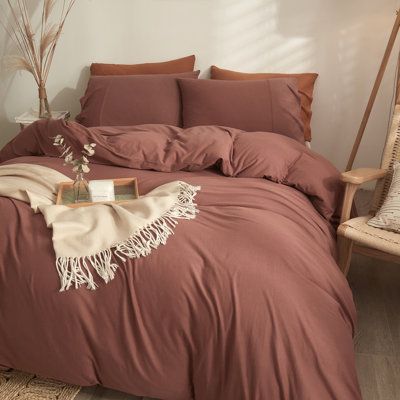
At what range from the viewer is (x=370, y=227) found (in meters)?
1.87

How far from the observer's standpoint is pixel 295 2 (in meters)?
2.73

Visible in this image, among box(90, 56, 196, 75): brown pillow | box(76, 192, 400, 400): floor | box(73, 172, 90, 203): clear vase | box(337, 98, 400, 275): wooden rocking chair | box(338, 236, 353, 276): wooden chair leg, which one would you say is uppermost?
box(90, 56, 196, 75): brown pillow

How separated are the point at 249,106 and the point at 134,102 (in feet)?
2.30

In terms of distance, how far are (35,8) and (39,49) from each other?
11.2 inches

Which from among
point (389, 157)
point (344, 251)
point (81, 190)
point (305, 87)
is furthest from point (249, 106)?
point (81, 190)

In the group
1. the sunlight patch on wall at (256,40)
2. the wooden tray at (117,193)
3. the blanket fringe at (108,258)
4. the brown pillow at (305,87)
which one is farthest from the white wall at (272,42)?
the blanket fringe at (108,258)

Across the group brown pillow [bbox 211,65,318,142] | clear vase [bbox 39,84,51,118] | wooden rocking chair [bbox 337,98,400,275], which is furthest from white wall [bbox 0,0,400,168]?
wooden rocking chair [bbox 337,98,400,275]

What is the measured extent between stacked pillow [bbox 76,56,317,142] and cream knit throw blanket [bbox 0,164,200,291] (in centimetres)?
90

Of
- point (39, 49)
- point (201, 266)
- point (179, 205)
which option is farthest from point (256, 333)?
point (39, 49)

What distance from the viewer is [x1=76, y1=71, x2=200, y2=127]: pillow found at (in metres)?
2.66

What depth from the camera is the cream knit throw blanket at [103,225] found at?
1420 mm

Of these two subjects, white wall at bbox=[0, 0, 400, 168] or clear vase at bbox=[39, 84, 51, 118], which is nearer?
white wall at bbox=[0, 0, 400, 168]

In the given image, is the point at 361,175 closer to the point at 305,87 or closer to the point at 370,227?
the point at 370,227

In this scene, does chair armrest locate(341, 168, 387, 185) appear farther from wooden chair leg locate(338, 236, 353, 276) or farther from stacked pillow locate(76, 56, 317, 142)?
stacked pillow locate(76, 56, 317, 142)
